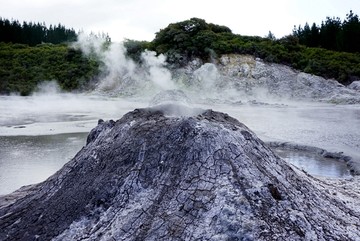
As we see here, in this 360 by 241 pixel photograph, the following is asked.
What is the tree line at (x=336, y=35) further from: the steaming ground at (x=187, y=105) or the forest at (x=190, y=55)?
the steaming ground at (x=187, y=105)

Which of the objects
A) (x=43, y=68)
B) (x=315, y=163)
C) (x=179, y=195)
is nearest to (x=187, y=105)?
(x=179, y=195)

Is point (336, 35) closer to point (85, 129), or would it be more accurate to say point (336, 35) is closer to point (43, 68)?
point (43, 68)

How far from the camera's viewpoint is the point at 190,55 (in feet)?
89.0

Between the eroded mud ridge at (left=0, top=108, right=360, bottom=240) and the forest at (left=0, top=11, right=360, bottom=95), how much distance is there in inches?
854

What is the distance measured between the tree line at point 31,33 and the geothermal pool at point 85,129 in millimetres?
20685

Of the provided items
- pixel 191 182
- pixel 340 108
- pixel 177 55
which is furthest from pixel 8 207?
pixel 177 55

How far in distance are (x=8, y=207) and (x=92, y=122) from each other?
10.3 m

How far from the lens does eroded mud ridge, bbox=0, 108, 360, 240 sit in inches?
158

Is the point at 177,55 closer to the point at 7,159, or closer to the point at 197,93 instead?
the point at 197,93

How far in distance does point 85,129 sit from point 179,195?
395 inches

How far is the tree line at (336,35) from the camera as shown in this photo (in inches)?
1265

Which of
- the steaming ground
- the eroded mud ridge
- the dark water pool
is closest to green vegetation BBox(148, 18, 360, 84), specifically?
the steaming ground

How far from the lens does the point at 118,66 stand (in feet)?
94.6

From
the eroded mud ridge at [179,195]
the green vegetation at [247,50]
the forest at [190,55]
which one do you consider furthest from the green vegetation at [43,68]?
the eroded mud ridge at [179,195]
